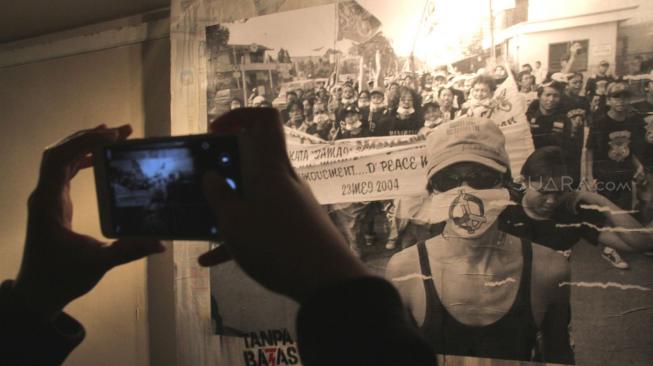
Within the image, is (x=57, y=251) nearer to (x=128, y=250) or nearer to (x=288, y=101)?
(x=128, y=250)

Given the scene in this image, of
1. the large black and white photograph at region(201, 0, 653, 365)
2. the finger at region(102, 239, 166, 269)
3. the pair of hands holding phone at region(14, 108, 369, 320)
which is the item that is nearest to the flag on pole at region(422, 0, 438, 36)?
the large black and white photograph at region(201, 0, 653, 365)

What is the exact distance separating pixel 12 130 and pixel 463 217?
5.51 feet

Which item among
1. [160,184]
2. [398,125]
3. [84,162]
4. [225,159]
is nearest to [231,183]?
[225,159]

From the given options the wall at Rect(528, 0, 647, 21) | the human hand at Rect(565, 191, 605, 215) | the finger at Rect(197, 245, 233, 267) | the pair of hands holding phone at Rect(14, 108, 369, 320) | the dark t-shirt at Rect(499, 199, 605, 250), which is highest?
the wall at Rect(528, 0, 647, 21)

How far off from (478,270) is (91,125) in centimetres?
134

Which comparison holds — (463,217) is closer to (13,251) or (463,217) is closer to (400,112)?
(400,112)

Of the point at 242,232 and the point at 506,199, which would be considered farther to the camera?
the point at 506,199

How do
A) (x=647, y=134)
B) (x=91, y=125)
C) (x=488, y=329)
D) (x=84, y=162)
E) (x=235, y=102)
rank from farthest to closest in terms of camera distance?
1. (x=91, y=125)
2. (x=235, y=102)
3. (x=488, y=329)
4. (x=647, y=134)
5. (x=84, y=162)

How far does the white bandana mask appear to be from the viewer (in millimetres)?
906

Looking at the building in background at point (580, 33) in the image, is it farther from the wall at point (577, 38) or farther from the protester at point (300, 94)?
the protester at point (300, 94)

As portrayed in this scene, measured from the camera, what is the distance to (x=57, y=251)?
45 cm

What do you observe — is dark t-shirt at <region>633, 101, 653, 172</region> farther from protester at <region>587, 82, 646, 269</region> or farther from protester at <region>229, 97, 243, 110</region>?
protester at <region>229, 97, 243, 110</region>

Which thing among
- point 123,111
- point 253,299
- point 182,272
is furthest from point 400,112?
point 123,111

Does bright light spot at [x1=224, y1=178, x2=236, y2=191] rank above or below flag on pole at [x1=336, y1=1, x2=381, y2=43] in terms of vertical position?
below
